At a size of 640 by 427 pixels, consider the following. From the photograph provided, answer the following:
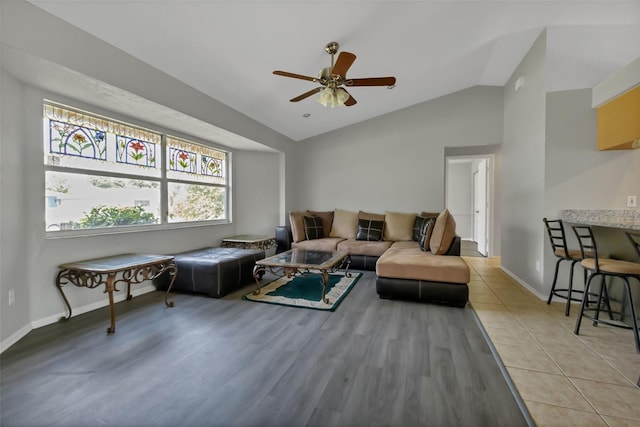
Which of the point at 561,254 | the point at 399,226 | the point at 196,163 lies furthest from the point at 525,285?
the point at 196,163

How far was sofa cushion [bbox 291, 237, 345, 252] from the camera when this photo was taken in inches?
189

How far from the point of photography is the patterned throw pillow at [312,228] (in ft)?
17.1

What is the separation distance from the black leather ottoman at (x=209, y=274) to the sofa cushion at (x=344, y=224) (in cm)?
231

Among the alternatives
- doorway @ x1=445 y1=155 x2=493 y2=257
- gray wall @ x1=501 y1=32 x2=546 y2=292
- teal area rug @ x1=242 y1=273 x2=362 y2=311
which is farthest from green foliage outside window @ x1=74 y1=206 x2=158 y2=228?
doorway @ x1=445 y1=155 x2=493 y2=257

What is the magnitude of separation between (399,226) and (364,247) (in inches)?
37.4

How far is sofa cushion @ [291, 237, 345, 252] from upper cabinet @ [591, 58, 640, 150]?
3576 mm

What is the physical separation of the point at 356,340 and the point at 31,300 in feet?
9.30

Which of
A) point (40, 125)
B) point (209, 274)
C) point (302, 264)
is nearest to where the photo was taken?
point (40, 125)

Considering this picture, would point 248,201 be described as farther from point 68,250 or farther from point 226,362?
point 226,362

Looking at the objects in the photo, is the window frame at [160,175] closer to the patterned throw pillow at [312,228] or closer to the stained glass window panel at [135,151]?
the stained glass window panel at [135,151]

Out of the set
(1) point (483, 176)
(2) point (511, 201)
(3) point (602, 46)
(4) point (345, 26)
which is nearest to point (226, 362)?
(4) point (345, 26)

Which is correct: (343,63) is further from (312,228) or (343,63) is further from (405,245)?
(312,228)

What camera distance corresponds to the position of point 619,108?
2.65m

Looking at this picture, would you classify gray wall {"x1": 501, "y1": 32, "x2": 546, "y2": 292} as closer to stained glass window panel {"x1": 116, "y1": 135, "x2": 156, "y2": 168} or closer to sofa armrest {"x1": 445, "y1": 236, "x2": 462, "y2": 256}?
sofa armrest {"x1": 445, "y1": 236, "x2": 462, "y2": 256}
